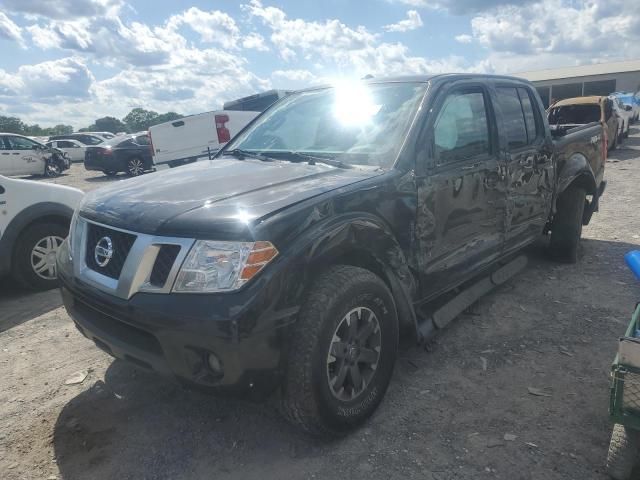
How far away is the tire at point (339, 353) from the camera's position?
230 cm

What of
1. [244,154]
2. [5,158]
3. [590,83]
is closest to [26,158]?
[5,158]

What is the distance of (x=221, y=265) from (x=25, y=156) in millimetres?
17937

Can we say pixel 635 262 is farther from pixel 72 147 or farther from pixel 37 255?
pixel 72 147

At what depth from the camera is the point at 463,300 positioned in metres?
3.74

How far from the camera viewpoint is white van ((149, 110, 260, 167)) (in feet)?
41.6

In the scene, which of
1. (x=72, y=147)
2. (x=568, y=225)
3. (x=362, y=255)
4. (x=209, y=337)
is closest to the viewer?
(x=209, y=337)

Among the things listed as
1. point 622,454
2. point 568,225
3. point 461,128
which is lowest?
point 622,454

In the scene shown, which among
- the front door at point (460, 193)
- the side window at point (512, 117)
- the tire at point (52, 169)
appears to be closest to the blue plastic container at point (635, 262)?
the front door at point (460, 193)

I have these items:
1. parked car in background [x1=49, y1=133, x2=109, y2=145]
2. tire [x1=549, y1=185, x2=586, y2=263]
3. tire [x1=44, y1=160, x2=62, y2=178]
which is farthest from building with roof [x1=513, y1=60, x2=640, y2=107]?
tire [x1=549, y1=185, x2=586, y2=263]

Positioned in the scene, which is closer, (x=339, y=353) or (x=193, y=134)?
(x=339, y=353)

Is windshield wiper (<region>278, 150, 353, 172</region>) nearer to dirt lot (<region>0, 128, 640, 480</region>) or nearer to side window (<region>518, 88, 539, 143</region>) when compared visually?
dirt lot (<region>0, 128, 640, 480</region>)

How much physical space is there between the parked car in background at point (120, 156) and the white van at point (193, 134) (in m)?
4.22

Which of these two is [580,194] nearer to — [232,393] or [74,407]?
[232,393]

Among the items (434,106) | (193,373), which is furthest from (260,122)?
(193,373)
